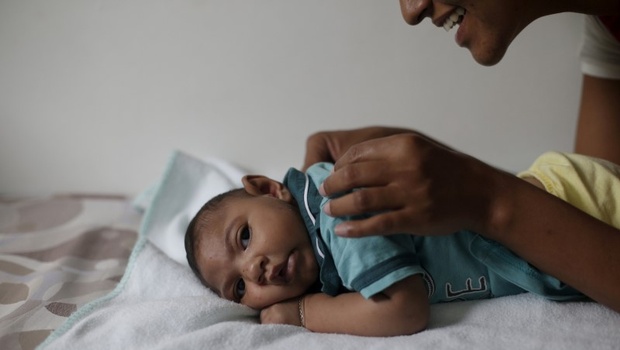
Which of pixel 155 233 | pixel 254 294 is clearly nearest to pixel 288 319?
pixel 254 294

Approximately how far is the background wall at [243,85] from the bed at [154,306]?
0.18m

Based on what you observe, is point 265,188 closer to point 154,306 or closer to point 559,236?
point 154,306

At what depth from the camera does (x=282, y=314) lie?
0.97m

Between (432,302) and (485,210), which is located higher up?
(485,210)

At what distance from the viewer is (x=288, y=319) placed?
97 cm

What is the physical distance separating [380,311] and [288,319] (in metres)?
0.16

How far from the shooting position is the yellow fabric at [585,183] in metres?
1.00

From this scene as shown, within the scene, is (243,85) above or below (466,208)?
above

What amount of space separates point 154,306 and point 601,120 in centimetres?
98

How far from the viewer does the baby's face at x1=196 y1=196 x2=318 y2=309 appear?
0.97 metres

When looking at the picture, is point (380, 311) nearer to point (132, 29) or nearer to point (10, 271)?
point (10, 271)

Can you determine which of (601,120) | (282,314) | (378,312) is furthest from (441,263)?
(601,120)

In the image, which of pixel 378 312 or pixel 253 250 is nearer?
pixel 378 312

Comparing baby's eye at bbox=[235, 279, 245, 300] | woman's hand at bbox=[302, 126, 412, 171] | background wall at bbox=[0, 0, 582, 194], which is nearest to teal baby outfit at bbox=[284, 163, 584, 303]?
baby's eye at bbox=[235, 279, 245, 300]
